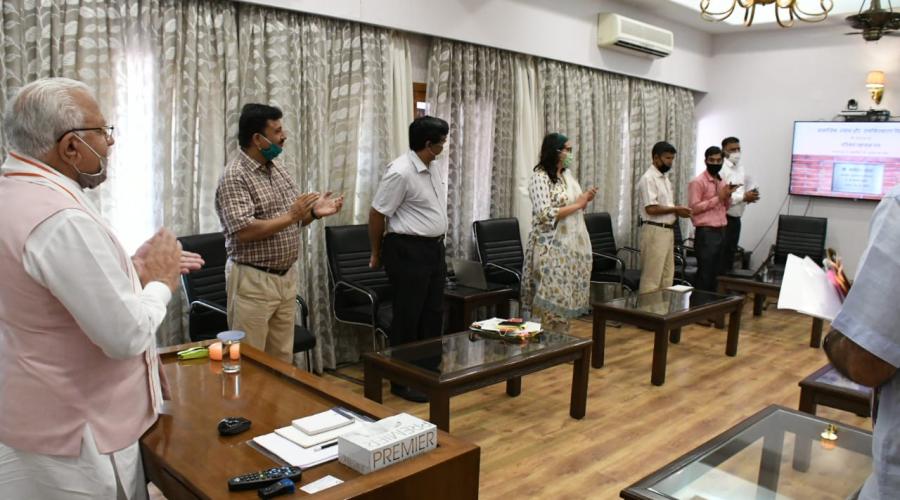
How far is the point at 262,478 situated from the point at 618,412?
2610 millimetres

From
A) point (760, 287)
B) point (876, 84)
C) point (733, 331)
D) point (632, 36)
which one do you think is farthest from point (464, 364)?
point (876, 84)

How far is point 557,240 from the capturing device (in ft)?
13.6

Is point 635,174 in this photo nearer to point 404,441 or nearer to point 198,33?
point 198,33

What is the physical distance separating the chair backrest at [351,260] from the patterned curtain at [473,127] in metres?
0.89

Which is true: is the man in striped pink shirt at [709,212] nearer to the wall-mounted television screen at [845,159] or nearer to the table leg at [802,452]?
the wall-mounted television screen at [845,159]

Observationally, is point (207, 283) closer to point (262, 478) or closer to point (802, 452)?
point (262, 478)

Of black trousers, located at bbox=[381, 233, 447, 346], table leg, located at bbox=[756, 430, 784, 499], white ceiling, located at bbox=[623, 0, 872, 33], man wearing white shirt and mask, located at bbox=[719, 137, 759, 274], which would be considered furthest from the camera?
man wearing white shirt and mask, located at bbox=[719, 137, 759, 274]

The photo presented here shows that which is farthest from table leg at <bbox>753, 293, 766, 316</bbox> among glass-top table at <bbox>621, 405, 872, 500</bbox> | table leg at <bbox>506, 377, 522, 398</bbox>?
glass-top table at <bbox>621, 405, 872, 500</bbox>

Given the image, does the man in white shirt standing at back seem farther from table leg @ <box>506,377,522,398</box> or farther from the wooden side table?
the wooden side table

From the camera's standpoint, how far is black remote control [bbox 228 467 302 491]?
136cm

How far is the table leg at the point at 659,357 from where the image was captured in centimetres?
399

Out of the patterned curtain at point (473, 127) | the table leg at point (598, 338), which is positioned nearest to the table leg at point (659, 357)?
the table leg at point (598, 338)

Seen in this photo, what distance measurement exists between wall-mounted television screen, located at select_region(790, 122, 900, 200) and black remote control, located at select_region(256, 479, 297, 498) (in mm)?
6544

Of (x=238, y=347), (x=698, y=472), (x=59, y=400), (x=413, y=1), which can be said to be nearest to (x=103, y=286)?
(x=59, y=400)
